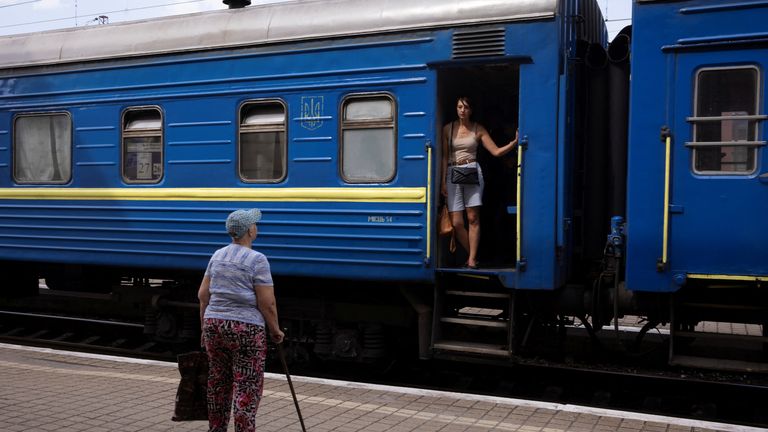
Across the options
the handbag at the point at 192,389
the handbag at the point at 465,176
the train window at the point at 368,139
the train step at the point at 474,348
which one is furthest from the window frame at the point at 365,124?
the handbag at the point at 192,389

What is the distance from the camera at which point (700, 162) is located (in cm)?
629

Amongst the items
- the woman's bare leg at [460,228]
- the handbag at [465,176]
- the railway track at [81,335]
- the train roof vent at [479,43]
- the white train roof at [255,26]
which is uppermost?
the white train roof at [255,26]

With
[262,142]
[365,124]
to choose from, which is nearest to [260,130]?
[262,142]

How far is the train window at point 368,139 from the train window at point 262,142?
2.38ft

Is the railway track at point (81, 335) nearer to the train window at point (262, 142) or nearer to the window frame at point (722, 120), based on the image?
the train window at point (262, 142)

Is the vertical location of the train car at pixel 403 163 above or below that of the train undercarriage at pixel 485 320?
above

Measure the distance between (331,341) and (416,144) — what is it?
238 centimetres

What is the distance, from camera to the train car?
6.31 m

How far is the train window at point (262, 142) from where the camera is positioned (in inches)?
312

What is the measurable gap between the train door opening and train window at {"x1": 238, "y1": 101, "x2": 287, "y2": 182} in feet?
5.87

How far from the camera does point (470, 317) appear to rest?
295 inches

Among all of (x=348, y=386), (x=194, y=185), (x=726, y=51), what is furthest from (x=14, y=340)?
(x=726, y=51)

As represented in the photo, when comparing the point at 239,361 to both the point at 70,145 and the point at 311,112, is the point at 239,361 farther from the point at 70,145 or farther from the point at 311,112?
the point at 70,145

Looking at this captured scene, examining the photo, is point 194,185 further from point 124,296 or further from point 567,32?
point 567,32
